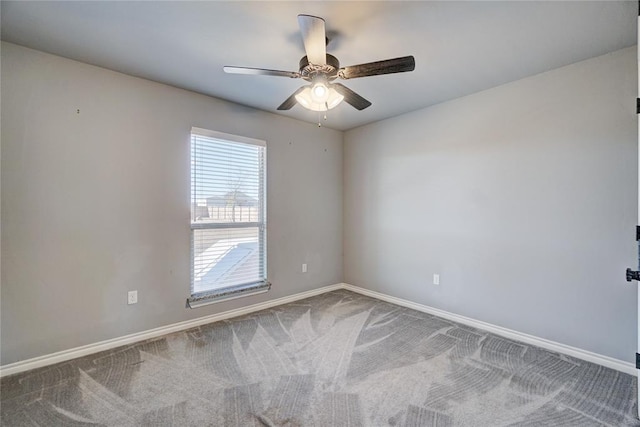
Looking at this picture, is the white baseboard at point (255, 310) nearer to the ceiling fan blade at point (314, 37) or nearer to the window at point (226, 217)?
the window at point (226, 217)

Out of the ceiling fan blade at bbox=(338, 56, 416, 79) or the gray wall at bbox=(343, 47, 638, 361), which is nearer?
the ceiling fan blade at bbox=(338, 56, 416, 79)

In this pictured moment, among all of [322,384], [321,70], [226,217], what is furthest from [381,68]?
[226,217]

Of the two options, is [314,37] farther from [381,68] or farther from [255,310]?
[255,310]

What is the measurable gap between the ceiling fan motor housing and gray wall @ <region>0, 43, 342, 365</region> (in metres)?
1.58

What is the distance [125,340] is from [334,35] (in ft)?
10.3

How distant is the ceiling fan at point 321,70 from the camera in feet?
5.43

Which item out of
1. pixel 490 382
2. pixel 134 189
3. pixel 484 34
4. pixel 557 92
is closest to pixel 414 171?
pixel 557 92

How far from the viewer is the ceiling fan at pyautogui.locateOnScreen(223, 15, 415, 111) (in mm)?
1656

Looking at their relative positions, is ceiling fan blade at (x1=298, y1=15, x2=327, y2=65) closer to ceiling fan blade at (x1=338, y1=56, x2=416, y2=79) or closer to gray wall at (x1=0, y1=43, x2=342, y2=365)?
ceiling fan blade at (x1=338, y1=56, x2=416, y2=79)

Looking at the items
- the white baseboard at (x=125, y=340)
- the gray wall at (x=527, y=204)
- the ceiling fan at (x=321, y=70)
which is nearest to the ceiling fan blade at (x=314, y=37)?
the ceiling fan at (x=321, y=70)

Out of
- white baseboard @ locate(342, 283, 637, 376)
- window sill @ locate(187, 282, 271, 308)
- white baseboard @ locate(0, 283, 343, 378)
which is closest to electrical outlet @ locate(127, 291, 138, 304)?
white baseboard @ locate(0, 283, 343, 378)

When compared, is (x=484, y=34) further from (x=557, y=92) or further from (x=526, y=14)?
(x=557, y=92)

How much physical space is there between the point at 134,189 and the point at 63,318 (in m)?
1.20

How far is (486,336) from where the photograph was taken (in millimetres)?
2822
